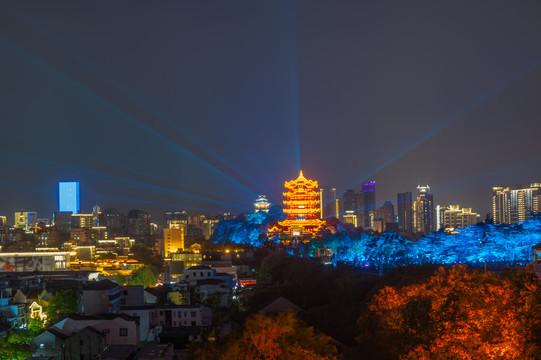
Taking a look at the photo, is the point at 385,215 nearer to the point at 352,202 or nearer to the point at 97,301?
the point at 352,202

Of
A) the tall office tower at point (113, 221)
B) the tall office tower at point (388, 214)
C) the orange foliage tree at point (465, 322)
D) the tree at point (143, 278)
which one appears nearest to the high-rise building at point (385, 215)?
the tall office tower at point (388, 214)

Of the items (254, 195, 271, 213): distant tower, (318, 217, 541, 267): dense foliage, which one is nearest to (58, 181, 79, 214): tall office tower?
(254, 195, 271, 213): distant tower

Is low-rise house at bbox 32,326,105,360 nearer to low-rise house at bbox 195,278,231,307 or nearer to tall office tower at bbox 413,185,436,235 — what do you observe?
low-rise house at bbox 195,278,231,307

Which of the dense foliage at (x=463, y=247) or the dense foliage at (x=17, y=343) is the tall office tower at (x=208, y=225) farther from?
the dense foliage at (x=17, y=343)

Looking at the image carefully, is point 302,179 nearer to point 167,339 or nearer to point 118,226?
point 167,339

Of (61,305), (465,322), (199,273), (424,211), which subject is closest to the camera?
(465,322)

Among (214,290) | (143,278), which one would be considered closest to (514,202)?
(143,278)
